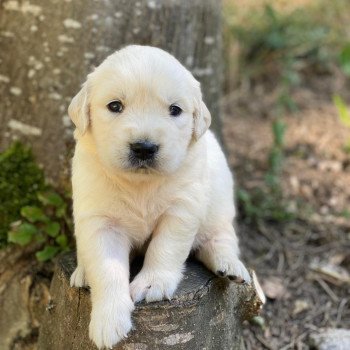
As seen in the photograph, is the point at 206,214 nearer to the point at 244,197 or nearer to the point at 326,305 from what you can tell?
the point at 326,305

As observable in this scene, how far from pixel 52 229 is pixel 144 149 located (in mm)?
1589

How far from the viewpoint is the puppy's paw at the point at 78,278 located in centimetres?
358

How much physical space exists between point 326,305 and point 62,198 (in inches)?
89.1

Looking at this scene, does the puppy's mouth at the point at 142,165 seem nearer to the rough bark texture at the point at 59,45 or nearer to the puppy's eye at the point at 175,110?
the puppy's eye at the point at 175,110

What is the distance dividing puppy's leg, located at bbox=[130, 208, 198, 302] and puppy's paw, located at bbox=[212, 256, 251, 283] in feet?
0.70

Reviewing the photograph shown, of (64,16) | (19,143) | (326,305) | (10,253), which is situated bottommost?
(326,305)

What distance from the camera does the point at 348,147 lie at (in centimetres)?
709

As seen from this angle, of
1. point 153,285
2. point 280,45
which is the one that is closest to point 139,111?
point 153,285

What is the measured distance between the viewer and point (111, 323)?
10.6 feet

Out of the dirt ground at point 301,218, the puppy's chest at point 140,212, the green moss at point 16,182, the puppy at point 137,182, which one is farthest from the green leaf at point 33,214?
the dirt ground at point 301,218

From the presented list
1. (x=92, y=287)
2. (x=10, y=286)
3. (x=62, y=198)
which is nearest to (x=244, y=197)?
(x=62, y=198)

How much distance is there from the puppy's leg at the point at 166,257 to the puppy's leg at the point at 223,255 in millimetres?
218

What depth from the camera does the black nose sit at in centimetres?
315

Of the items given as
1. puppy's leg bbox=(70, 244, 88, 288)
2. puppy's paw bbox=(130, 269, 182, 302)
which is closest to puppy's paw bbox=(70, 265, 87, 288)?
puppy's leg bbox=(70, 244, 88, 288)
